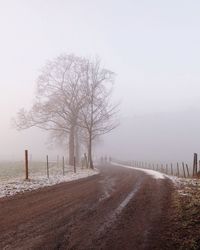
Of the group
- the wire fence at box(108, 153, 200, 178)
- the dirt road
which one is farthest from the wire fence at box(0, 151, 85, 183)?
the wire fence at box(108, 153, 200, 178)

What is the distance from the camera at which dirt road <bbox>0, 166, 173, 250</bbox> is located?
6230 mm

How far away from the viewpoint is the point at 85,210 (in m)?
9.55

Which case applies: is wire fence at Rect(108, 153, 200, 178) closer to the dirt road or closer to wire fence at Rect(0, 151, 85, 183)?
wire fence at Rect(0, 151, 85, 183)

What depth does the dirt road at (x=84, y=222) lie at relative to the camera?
6.23 meters

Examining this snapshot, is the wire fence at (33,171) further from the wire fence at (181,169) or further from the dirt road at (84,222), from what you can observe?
the wire fence at (181,169)

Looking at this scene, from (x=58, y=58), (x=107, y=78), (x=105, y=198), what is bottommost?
(x=105, y=198)

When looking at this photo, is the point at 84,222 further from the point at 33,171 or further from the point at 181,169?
the point at 181,169

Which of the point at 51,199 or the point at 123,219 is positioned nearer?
the point at 123,219

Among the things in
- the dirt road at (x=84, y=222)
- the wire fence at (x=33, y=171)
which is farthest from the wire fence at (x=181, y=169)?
the dirt road at (x=84, y=222)

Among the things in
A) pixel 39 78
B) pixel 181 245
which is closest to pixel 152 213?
pixel 181 245

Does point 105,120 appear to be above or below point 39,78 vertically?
below

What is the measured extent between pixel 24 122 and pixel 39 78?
6500 mm

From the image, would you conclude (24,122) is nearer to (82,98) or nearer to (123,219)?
(82,98)

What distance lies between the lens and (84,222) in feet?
26.1
